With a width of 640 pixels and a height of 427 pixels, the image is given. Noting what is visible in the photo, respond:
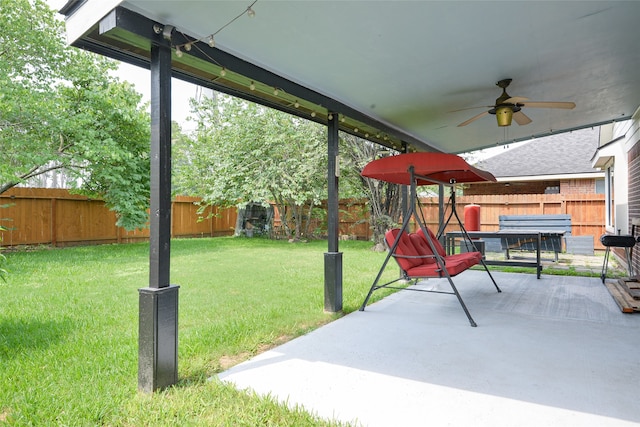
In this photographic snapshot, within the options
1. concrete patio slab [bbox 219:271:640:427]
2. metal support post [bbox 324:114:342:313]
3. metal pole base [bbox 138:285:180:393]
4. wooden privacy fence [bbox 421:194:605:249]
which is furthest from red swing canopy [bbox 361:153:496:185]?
wooden privacy fence [bbox 421:194:605:249]

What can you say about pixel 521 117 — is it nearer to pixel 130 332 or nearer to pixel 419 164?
pixel 419 164

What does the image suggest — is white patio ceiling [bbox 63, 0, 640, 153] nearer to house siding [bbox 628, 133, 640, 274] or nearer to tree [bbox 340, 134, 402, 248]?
house siding [bbox 628, 133, 640, 274]

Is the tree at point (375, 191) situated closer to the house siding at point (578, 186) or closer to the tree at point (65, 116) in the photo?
the tree at point (65, 116)

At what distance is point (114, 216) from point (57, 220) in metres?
1.58

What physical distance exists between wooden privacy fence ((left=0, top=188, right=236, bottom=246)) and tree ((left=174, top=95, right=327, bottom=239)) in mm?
2851

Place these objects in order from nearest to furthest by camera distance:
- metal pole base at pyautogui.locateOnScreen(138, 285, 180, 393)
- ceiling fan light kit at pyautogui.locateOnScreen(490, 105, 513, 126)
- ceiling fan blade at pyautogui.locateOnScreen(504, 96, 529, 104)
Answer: metal pole base at pyautogui.locateOnScreen(138, 285, 180, 393) → ceiling fan blade at pyautogui.locateOnScreen(504, 96, 529, 104) → ceiling fan light kit at pyautogui.locateOnScreen(490, 105, 513, 126)

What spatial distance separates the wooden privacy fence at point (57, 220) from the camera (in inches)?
363

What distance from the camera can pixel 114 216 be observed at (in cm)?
1130

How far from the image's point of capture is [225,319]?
3936 millimetres

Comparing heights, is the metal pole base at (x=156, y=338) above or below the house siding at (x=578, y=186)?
below

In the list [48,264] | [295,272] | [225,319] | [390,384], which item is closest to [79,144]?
[48,264]

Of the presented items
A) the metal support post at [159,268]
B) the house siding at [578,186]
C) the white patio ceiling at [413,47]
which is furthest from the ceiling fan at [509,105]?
the house siding at [578,186]

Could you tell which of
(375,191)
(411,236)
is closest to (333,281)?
(411,236)

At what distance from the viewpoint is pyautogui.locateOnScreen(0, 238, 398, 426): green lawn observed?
202 centimetres
